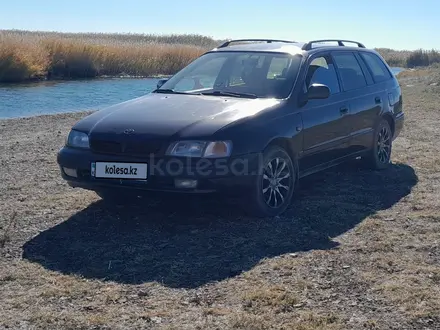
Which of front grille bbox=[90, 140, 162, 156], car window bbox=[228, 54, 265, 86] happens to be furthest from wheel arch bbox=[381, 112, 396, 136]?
front grille bbox=[90, 140, 162, 156]

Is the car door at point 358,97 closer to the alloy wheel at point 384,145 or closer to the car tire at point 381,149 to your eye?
the car tire at point 381,149

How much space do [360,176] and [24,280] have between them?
4.89m

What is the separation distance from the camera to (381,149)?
9047mm

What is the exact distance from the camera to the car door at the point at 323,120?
716cm

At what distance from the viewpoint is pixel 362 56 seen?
8.91m

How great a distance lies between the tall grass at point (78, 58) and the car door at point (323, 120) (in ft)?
70.9

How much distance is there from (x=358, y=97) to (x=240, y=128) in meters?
2.52

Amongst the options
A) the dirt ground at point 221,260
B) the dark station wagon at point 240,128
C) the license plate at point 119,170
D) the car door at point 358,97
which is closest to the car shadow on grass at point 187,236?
the dirt ground at point 221,260

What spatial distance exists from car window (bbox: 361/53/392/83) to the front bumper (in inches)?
130

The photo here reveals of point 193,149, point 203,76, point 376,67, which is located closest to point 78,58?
point 376,67

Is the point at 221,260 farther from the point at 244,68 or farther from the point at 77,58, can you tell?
the point at 77,58

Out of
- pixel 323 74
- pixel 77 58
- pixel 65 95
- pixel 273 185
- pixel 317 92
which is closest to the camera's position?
pixel 273 185

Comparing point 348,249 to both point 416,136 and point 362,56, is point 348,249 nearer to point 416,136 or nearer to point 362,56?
Result: point 362,56

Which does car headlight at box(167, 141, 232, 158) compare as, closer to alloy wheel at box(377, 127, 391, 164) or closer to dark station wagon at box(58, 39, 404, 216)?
dark station wagon at box(58, 39, 404, 216)
